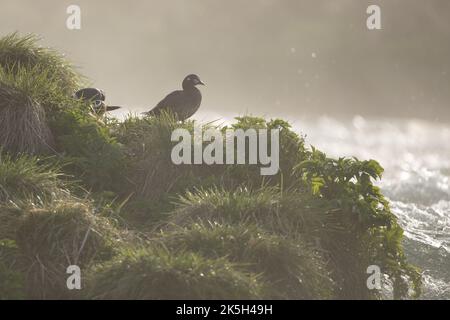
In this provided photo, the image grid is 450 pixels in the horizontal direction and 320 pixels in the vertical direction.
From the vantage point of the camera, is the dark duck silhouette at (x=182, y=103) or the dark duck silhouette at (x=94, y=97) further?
the dark duck silhouette at (x=182, y=103)

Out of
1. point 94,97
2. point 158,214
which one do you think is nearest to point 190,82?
point 94,97

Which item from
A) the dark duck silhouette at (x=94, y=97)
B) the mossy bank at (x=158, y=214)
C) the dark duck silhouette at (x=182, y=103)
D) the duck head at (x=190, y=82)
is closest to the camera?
the mossy bank at (x=158, y=214)

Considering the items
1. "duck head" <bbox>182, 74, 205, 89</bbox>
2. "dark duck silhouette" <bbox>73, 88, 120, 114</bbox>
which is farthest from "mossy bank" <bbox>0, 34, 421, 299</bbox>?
"duck head" <bbox>182, 74, 205, 89</bbox>

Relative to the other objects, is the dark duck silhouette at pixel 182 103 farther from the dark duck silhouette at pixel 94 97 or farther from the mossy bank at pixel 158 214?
the mossy bank at pixel 158 214

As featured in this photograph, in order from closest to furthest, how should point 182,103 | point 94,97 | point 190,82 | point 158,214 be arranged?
point 158,214, point 94,97, point 182,103, point 190,82

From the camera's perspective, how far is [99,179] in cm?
1468

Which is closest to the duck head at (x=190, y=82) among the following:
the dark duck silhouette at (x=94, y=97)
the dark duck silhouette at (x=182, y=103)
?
the dark duck silhouette at (x=182, y=103)

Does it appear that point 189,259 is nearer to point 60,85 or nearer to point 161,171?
point 161,171

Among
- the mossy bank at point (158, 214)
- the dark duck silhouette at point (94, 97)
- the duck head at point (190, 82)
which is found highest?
the duck head at point (190, 82)

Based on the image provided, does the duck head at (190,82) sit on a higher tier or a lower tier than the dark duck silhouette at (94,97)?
higher

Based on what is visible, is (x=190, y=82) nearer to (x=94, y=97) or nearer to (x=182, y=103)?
(x=182, y=103)

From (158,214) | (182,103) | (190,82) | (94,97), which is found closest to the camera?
(158,214)

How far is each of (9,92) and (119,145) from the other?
1934 millimetres

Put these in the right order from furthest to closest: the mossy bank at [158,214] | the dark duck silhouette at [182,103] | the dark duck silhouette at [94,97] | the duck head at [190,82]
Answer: the duck head at [190,82], the dark duck silhouette at [182,103], the dark duck silhouette at [94,97], the mossy bank at [158,214]
